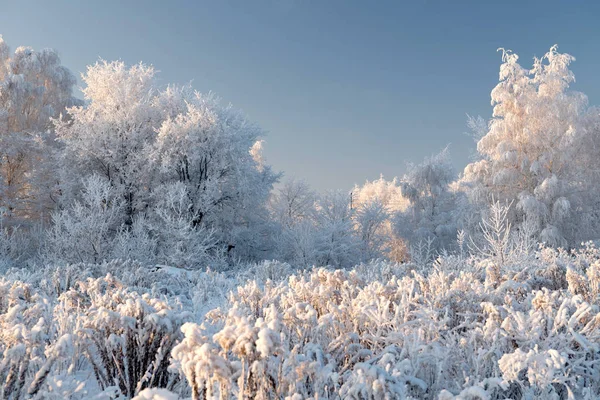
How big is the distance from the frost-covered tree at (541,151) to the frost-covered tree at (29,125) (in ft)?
77.1

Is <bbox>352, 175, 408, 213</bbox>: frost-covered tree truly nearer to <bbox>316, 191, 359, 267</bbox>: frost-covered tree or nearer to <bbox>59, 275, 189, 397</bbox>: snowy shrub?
<bbox>316, 191, 359, 267</bbox>: frost-covered tree

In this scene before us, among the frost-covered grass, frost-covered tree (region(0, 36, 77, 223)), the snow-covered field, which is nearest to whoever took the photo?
the frost-covered grass

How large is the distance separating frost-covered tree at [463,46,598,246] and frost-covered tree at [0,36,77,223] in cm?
2351

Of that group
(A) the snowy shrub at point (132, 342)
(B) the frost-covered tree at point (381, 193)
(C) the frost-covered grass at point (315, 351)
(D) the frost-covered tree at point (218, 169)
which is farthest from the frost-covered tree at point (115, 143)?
(B) the frost-covered tree at point (381, 193)

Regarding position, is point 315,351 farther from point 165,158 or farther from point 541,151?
point 541,151

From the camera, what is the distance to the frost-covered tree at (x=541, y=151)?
21.3 metres

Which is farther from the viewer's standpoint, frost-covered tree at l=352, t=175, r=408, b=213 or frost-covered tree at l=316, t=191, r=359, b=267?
frost-covered tree at l=352, t=175, r=408, b=213

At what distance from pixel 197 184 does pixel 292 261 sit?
6.01 meters

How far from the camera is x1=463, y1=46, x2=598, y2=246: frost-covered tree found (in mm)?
21312

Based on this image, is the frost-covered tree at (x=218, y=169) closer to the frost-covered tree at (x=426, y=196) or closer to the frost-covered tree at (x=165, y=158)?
the frost-covered tree at (x=165, y=158)

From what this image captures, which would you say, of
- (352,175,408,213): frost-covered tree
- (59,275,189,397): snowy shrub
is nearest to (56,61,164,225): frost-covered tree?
(59,275,189,397): snowy shrub

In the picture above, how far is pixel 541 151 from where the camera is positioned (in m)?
22.5

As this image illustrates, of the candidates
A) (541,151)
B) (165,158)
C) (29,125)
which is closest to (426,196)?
(541,151)

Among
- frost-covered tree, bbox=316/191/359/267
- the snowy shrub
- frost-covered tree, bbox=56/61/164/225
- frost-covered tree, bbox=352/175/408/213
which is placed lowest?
the snowy shrub
